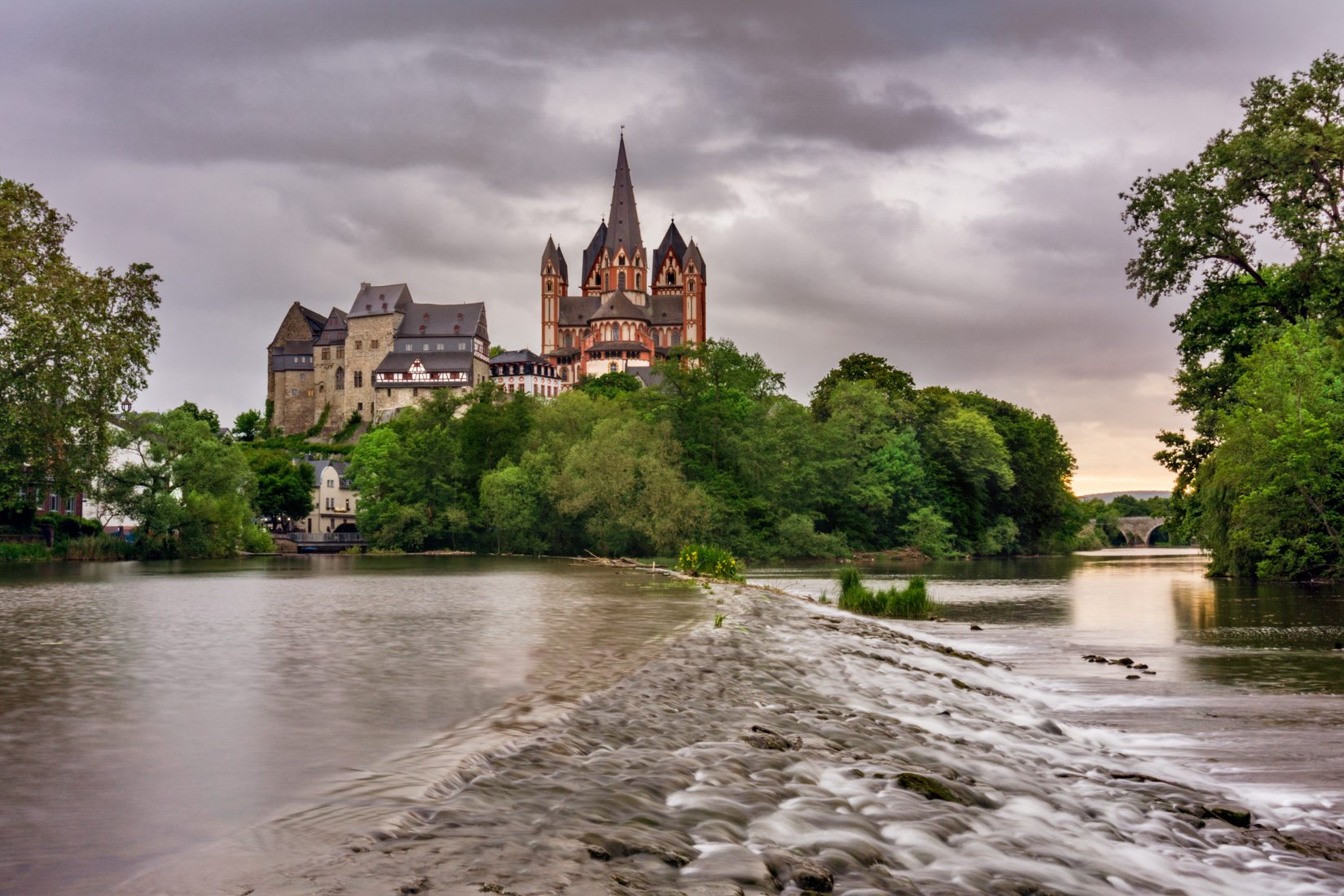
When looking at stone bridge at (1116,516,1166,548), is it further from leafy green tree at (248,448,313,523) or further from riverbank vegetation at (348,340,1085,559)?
leafy green tree at (248,448,313,523)

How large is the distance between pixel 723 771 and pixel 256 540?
8685 cm

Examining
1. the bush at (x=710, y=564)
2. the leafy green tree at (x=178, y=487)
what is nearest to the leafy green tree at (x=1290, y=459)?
the bush at (x=710, y=564)

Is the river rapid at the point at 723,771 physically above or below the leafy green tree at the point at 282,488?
below

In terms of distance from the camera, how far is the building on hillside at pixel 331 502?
15050cm

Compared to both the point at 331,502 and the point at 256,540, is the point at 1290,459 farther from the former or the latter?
the point at 331,502

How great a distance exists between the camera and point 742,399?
88.6m

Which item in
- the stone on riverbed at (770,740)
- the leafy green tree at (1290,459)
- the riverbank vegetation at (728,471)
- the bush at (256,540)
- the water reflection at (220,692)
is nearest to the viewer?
the water reflection at (220,692)

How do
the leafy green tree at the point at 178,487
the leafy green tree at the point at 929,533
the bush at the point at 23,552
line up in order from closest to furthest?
the bush at the point at 23,552 < the leafy green tree at the point at 178,487 < the leafy green tree at the point at 929,533

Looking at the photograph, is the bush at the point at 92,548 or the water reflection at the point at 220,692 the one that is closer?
the water reflection at the point at 220,692

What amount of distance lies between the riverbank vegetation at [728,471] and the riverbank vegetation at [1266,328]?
36.6m

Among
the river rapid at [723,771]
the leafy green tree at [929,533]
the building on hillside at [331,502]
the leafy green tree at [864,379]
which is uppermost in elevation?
the leafy green tree at [864,379]

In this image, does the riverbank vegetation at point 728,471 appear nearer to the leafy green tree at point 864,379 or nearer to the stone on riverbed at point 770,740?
the leafy green tree at point 864,379

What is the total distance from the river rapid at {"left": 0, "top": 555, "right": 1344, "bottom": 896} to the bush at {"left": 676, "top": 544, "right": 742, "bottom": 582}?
83.5 ft

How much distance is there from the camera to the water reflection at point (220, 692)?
781 centimetres
